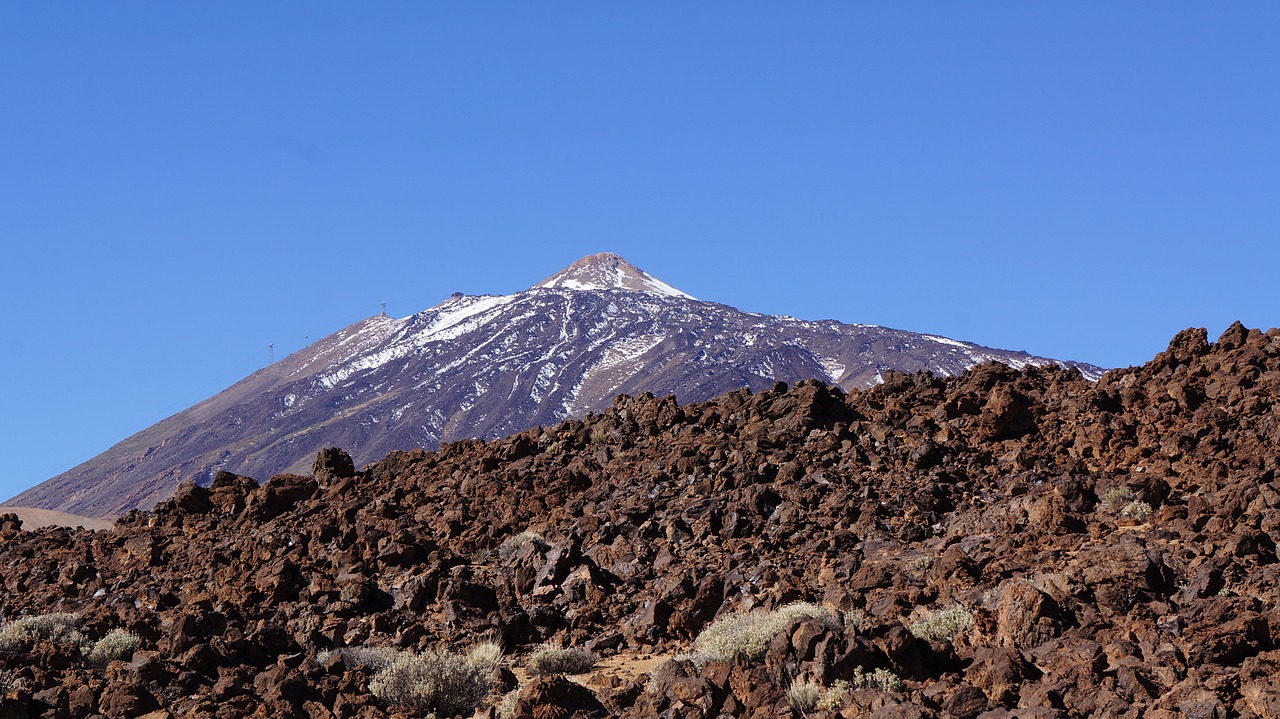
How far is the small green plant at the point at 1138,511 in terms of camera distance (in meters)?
15.2

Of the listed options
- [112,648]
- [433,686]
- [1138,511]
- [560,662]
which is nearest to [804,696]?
[433,686]

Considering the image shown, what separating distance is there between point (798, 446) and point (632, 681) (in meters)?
8.94

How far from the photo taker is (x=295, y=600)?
675 inches

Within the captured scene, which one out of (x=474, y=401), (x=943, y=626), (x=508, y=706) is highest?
(x=474, y=401)

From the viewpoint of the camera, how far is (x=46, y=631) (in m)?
14.7

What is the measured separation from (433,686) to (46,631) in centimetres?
573

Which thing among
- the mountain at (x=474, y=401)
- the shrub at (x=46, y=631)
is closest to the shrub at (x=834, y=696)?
the shrub at (x=46, y=631)

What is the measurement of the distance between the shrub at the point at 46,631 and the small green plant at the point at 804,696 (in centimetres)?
756

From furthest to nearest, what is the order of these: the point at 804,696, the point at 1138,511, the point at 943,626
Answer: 1. the point at 1138,511
2. the point at 943,626
3. the point at 804,696

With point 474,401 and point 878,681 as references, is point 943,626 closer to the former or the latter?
point 878,681

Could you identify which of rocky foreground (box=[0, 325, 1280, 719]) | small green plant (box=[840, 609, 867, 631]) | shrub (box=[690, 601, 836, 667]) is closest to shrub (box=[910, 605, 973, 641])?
rocky foreground (box=[0, 325, 1280, 719])

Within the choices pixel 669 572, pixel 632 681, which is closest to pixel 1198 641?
pixel 632 681

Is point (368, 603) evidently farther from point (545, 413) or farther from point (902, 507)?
point (545, 413)

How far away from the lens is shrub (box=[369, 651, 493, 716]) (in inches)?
446
